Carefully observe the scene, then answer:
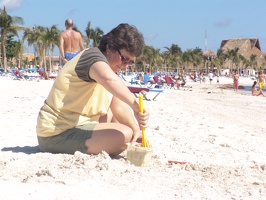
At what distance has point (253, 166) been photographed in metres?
3.58

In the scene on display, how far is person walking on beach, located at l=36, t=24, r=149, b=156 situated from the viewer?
3.14m

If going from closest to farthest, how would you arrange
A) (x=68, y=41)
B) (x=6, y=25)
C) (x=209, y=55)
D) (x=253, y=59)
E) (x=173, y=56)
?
(x=68, y=41) → (x=6, y=25) → (x=173, y=56) → (x=209, y=55) → (x=253, y=59)

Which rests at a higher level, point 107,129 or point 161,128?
point 107,129

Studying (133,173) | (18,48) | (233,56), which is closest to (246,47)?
(233,56)

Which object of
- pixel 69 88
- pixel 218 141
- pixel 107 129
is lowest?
pixel 218 141

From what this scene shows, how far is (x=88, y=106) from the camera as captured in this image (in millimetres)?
3326

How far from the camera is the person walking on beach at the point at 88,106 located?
124 inches

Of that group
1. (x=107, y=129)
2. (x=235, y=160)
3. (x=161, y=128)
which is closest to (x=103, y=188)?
(x=107, y=129)

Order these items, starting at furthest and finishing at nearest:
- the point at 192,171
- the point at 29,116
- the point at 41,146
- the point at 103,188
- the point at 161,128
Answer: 1. the point at 29,116
2. the point at 161,128
3. the point at 41,146
4. the point at 192,171
5. the point at 103,188

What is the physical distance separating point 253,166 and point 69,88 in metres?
1.65

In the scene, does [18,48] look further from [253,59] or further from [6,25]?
[253,59]

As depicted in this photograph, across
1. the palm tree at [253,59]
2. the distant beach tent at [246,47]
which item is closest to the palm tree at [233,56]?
the distant beach tent at [246,47]

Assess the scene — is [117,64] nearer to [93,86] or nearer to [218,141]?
[93,86]

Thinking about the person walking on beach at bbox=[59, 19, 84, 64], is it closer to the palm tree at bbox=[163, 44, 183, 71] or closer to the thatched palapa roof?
the palm tree at bbox=[163, 44, 183, 71]
